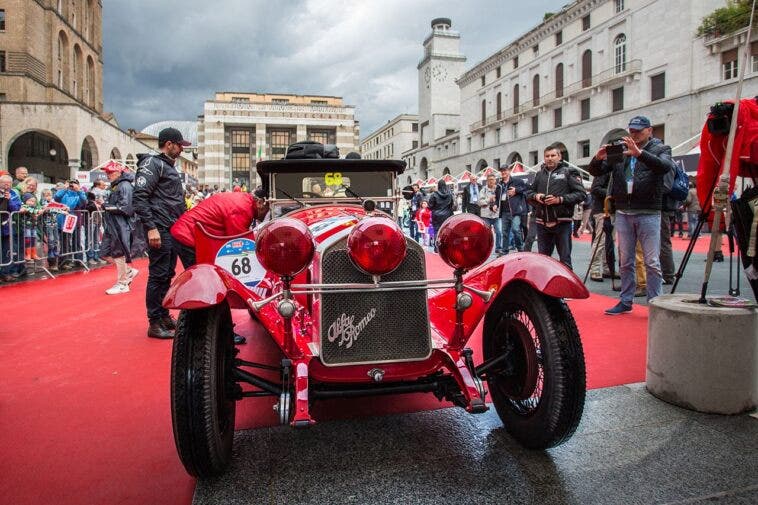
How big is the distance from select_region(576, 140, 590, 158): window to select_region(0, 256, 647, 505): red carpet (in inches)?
1267

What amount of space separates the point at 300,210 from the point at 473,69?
51.6m

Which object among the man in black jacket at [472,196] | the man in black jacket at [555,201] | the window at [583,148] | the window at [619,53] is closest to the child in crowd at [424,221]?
the man in black jacket at [472,196]

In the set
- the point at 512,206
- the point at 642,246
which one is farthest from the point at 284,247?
the point at 512,206

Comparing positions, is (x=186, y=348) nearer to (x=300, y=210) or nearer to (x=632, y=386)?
(x=300, y=210)

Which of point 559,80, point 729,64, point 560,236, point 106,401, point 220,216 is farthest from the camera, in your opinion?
point 559,80

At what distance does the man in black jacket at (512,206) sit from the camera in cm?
952

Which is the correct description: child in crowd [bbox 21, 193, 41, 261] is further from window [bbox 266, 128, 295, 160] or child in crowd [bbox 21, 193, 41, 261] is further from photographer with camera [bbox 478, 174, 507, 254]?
window [bbox 266, 128, 295, 160]

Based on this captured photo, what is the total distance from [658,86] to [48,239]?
3194 cm

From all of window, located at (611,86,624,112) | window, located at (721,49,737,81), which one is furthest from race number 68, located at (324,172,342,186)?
window, located at (611,86,624,112)

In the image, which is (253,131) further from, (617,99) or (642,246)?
(642,246)

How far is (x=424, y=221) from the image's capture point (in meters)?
15.7

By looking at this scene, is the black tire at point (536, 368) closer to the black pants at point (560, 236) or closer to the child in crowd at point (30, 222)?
the black pants at point (560, 236)

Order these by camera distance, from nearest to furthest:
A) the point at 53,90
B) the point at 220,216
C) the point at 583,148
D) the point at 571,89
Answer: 1. the point at 220,216
2. the point at 53,90
3. the point at 583,148
4. the point at 571,89

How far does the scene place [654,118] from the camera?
27938 millimetres
